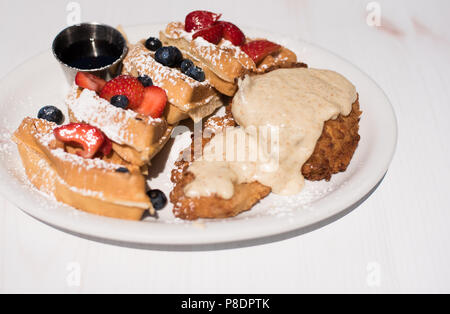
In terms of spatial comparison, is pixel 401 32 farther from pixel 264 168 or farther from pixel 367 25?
pixel 264 168

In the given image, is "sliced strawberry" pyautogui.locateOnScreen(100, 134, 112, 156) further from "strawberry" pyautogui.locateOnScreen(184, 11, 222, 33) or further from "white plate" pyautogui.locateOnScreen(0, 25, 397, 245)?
"strawberry" pyautogui.locateOnScreen(184, 11, 222, 33)

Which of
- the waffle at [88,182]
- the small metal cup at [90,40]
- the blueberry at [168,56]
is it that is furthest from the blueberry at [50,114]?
the blueberry at [168,56]

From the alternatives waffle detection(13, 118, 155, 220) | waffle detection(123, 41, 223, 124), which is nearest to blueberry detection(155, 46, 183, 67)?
waffle detection(123, 41, 223, 124)

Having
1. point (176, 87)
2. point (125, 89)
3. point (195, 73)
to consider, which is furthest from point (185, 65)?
point (125, 89)

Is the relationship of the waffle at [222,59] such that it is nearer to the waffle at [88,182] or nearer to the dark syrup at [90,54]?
the dark syrup at [90,54]

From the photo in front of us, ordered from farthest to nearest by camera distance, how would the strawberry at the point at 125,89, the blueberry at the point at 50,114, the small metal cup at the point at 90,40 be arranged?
the small metal cup at the point at 90,40
the blueberry at the point at 50,114
the strawberry at the point at 125,89

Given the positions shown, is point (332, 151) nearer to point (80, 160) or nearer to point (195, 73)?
point (195, 73)
